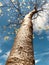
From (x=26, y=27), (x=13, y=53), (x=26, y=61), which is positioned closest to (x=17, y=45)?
(x=13, y=53)

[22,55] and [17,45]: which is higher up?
[17,45]

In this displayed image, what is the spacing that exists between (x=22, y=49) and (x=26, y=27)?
2.15m

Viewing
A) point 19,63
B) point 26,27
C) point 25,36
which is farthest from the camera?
point 26,27

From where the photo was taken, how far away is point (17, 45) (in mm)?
4555

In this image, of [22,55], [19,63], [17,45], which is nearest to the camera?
[19,63]

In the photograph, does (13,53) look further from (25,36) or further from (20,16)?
(20,16)

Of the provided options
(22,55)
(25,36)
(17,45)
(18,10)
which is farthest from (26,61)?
(18,10)

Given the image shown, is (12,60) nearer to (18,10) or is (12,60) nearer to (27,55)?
(27,55)

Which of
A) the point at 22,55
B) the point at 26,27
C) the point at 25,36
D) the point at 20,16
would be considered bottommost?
the point at 22,55

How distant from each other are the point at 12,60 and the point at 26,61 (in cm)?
33

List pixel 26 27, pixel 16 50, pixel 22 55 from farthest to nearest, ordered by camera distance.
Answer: pixel 26 27 < pixel 16 50 < pixel 22 55

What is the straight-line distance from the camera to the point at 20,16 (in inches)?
481

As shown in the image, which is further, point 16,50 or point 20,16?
point 20,16

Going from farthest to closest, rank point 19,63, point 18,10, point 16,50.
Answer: point 18,10 < point 16,50 < point 19,63
